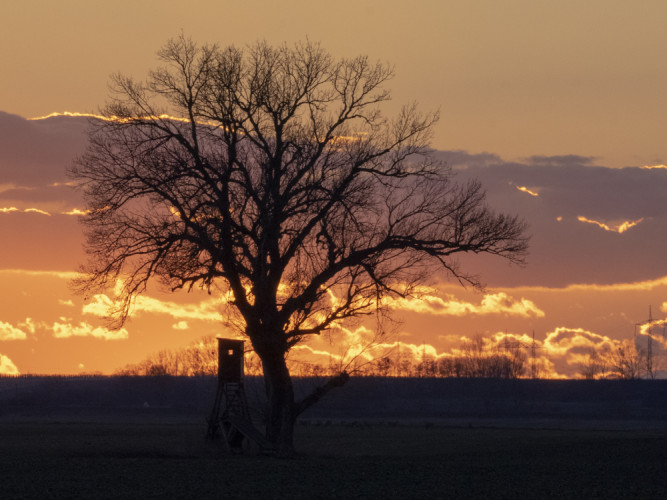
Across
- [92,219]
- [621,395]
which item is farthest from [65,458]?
[621,395]

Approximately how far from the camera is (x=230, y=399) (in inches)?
2012

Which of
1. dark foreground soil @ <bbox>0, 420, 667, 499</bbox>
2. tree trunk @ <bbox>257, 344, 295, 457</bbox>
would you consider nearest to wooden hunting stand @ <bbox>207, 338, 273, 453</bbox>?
dark foreground soil @ <bbox>0, 420, 667, 499</bbox>

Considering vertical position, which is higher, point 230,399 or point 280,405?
point 230,399

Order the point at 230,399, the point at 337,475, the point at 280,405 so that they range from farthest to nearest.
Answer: the point at 230,399 < the point at 280,405 < the point at 337,475

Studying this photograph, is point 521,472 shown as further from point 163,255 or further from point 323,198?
point 163,255

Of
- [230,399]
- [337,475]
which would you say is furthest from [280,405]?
[337,475]

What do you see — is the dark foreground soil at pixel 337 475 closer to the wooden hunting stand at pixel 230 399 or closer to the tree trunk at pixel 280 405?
the tree trunk at pixel 280 405

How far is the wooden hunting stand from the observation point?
50.2 metres


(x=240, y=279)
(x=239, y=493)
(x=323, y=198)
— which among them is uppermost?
(x=323, y=198)

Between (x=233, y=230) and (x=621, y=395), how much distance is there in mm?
169584

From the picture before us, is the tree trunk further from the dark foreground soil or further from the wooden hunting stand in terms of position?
the wooden hunting stand

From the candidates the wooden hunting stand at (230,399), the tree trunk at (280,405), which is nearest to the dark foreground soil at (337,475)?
the tree trunk at (280,405)

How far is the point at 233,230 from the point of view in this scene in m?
42.4

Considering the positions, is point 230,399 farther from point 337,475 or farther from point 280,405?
point 337,475
